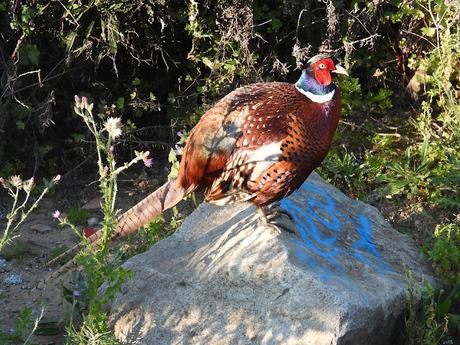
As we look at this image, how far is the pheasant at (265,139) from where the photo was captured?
343cm

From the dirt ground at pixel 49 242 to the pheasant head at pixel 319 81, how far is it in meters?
1.25

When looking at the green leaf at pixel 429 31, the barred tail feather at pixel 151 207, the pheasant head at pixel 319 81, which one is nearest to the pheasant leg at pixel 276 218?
the barred tail feather at pixel 151 207

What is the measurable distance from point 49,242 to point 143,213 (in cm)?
101

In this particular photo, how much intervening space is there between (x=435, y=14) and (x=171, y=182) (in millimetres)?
2699

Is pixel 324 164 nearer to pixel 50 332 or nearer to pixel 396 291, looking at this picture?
pixel 396 291

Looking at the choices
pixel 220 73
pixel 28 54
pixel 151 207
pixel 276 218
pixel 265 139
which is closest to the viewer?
pixel 265 139

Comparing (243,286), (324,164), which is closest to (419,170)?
(324,164)

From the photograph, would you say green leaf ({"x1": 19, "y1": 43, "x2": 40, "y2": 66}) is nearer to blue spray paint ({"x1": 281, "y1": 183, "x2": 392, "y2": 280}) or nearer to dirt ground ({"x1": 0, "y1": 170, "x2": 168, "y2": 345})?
dirt ground ({"x1": 0, "y1": 170, "x2": 168, "y2": 345})

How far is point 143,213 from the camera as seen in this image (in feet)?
13.8

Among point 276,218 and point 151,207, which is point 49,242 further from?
point 276,218

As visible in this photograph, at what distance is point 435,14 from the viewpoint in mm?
5668

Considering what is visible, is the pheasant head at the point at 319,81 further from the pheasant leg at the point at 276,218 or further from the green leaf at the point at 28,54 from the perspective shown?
the green leaf at the point at 28,54

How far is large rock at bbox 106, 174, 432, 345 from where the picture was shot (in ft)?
10.3

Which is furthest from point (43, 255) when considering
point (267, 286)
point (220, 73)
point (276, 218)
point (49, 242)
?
point (267, 286)
